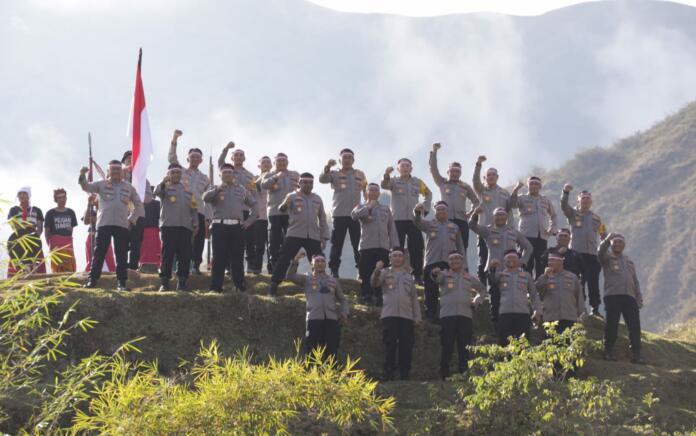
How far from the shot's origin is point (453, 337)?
13898mm

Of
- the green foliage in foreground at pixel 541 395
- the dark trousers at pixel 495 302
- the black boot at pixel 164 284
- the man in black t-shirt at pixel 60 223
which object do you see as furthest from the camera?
the man in black t-shirt at pixel 60 223

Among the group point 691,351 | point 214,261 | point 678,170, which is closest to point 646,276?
point 678,170

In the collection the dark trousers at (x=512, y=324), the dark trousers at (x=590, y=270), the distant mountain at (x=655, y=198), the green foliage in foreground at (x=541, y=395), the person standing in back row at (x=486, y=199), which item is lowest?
the green foliage in foreground at (x=541, y=395)

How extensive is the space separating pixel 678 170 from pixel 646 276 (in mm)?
14524

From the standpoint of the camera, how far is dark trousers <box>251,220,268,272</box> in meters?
16.8

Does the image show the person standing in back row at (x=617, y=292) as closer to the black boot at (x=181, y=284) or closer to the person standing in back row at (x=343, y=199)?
the person standing in back row at (x=343, y=199)

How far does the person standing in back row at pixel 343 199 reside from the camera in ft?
52.0

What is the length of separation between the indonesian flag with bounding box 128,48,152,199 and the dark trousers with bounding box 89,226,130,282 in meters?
1.43

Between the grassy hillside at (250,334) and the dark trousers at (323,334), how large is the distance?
90 centimetres

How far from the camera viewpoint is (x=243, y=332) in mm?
14773

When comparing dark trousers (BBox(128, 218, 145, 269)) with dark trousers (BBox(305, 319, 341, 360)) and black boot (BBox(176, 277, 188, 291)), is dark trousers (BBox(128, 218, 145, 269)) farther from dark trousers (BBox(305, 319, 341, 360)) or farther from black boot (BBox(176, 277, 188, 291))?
dark trousers (BBox(305, 319, 341, 360))

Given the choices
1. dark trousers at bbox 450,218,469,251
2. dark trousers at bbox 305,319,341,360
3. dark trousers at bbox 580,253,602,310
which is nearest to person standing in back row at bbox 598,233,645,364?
dark trousers at bbox 580,253,602,310

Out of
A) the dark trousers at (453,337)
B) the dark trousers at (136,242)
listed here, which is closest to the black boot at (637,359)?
the dark trousers at (453,337)

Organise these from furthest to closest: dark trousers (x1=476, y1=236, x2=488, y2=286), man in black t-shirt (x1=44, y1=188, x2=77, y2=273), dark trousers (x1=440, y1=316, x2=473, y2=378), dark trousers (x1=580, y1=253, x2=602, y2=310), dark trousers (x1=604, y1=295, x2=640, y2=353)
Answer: man in black t-shirt (x1=44, y1=188, x2=77, y2=273) → dark trousers (x1=476, y1=236, x2=488, y2=286) → dark trousers (x1=580, y1=253, x2=602, y2=310) → dark trousers (x1=604, y1=295, x2=640, y2=353) → dark trousers (x1=440, y1=316, x2=473, y2=378)
